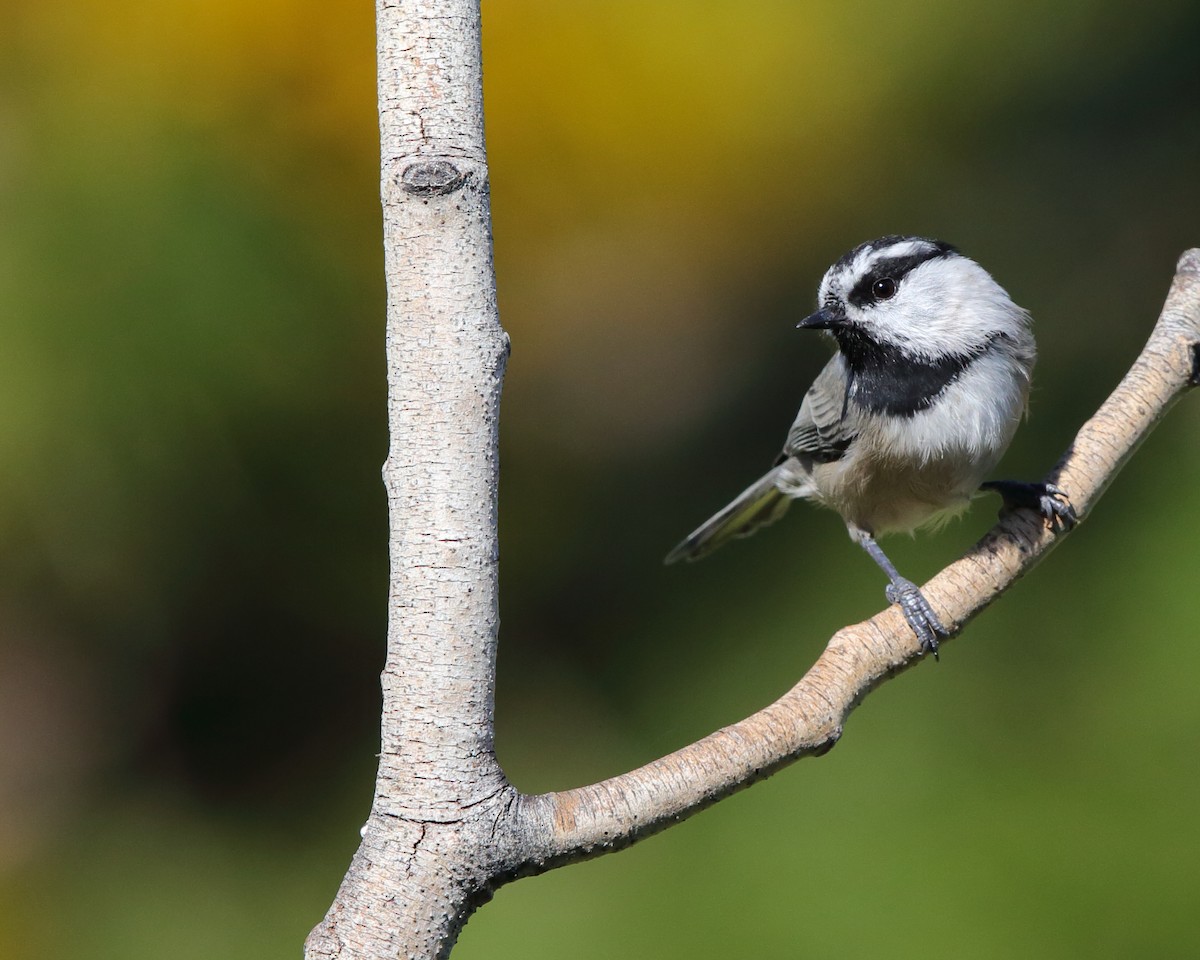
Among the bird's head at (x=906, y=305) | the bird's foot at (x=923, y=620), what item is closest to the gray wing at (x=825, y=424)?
the bird's head at (x=906, y=305)

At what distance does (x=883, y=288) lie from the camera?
5.32 feet

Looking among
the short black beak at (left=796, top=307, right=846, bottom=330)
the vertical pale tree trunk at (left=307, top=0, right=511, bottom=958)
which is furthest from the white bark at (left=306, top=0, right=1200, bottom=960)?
the short black beak at (left=796, top=307, right=846, bottom=330)

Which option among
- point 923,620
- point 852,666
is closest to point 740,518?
point 923,620

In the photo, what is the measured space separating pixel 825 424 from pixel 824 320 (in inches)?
7.9

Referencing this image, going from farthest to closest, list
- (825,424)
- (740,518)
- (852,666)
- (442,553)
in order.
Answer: (740,518), (825,424), (852,666), (442,553)

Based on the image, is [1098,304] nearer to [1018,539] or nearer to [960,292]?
[960,292]

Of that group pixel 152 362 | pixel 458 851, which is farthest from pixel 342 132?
pixel 458 851

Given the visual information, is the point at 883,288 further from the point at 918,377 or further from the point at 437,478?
the point at 437,478

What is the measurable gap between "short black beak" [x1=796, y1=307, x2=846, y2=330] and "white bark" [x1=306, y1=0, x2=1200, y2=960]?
0.84 meters

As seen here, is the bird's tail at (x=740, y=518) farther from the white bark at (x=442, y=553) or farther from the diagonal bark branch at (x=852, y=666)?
the white bark at (x=442, y=553)

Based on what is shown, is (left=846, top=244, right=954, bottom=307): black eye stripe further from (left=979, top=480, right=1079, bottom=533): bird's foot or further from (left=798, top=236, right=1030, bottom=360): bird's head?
(left=979, top=480, right=1079, bottom=533): bird's foot

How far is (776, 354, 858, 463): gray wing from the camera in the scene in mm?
1723

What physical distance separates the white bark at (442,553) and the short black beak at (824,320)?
2.74 ft

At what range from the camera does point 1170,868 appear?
1.47 meters
